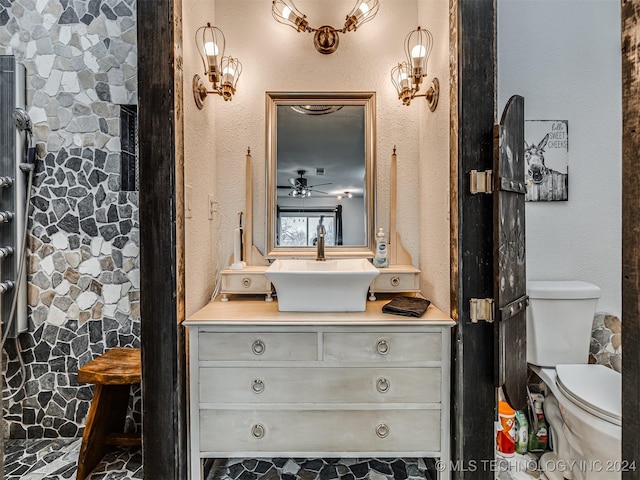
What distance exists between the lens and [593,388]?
1.68 metres

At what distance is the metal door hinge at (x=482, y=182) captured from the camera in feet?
4.79

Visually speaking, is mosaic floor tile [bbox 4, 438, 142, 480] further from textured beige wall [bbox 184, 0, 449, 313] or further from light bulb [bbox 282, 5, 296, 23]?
light bulb [bbox 282, 5, 296, 23]

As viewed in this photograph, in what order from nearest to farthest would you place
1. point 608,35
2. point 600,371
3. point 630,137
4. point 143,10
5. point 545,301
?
point 630,137, point 143,10, point 600,371, point 545,301, point 608,35

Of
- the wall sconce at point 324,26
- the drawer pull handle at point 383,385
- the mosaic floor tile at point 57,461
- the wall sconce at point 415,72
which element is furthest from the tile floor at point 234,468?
the wall sconce at point 324,26

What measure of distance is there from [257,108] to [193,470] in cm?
197

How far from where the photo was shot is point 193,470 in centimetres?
155

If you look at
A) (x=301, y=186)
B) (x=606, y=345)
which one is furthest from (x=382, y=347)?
(x=606, y=345)

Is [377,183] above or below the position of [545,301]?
above

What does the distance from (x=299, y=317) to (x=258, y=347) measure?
23 cm

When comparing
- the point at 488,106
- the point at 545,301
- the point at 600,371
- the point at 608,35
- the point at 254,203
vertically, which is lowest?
the point at 600,371

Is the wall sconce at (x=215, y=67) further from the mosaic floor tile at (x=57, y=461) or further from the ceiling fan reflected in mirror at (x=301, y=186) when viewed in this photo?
the mosaic floor tile at (x=57, y=461)

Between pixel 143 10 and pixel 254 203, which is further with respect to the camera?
pixel 254 203

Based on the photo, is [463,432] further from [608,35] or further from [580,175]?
[608,35]

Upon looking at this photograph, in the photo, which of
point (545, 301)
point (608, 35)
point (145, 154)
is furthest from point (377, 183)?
point (608, 35)
